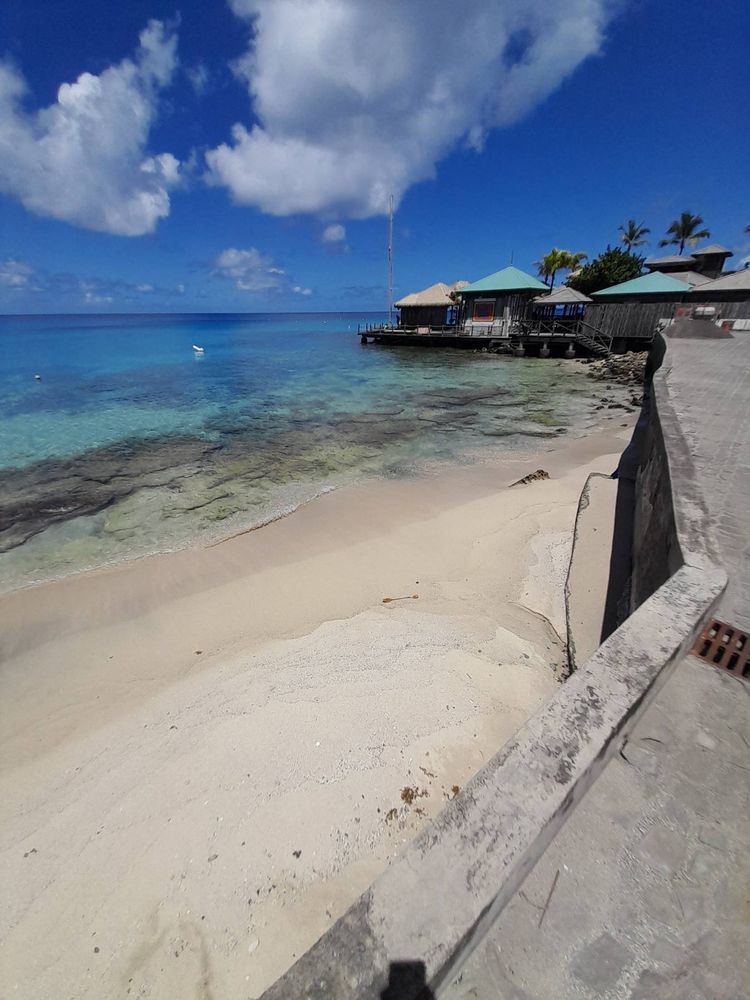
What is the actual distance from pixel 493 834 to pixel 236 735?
296 cm

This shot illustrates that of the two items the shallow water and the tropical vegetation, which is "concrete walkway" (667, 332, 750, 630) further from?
the tropical vegetation

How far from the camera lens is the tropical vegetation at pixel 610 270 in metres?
41.1

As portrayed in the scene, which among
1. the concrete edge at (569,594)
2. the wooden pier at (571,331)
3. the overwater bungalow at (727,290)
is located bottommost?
the concrete edge at (569,594)

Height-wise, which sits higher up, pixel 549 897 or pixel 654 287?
pixel 654 287

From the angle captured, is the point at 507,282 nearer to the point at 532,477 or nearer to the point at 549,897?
the point at 532,477

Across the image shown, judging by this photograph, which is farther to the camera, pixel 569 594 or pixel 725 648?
pixel 569 594

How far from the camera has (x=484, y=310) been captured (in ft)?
128

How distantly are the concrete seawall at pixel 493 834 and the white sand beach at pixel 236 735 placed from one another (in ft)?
5.48

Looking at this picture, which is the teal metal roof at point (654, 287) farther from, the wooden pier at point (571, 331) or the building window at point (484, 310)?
the building window at point (484, 310)

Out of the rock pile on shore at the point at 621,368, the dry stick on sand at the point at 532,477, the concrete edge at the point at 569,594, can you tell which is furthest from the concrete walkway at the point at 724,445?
the rock pile on shore at the point at 621,368

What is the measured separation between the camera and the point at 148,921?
265 centimetres

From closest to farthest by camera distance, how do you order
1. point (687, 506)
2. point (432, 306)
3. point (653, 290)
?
point (687, 506) → point (653, 290) → point (432, 306)

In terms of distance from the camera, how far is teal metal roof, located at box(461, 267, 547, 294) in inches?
1390

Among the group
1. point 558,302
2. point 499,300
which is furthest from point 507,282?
point 558,302
